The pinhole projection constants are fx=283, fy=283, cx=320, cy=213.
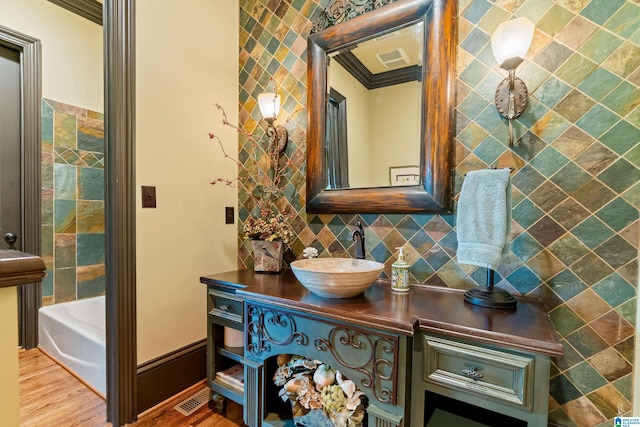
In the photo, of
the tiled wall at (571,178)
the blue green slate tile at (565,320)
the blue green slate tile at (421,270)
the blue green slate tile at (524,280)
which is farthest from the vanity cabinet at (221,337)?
the blue green slate tile at (565,320)

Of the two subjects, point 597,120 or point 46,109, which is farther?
point 46,109

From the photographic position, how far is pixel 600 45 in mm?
1071

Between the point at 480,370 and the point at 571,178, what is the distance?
82 centimetres

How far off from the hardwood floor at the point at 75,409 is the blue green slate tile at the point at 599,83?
2190 mm

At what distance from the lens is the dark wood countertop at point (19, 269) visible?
58 centimetres

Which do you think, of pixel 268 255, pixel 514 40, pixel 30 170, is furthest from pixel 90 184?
pixel 514 40

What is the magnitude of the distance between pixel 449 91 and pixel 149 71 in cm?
160

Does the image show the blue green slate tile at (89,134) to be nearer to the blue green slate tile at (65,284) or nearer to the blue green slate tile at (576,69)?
the blue green slate tile at (65,284)

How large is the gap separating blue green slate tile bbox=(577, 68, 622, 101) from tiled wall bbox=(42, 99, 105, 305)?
3.49 meters

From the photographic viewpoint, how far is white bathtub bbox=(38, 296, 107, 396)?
1737mm

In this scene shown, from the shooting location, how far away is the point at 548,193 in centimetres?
115

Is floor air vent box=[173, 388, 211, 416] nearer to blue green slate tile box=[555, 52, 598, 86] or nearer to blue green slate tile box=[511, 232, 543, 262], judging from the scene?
blue green slate tile box=[511, 232, 543, 262]

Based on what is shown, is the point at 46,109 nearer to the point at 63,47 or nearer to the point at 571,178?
the point at 63,47

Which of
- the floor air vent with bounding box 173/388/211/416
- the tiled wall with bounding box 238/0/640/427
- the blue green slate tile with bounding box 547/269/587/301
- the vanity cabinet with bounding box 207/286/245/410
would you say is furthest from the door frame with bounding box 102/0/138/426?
the blue green slate tile with bounding box 547/269/587/301
